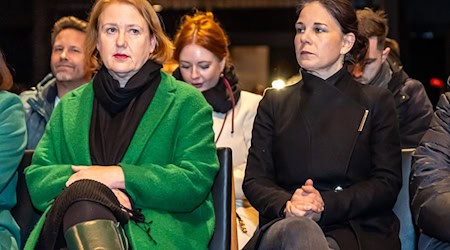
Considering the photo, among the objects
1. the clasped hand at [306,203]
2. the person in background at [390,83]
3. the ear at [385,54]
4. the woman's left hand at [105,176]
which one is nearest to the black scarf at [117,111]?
the woman's left hand at [105,176]

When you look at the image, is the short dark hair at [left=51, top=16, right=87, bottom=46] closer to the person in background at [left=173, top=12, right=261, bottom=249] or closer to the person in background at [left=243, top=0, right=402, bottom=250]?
the person in background at [left=173, top=12, right=261, bottom=249]

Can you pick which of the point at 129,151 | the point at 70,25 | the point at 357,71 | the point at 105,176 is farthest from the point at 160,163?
the point at 70,25

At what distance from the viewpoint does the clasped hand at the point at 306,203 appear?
3074 mm

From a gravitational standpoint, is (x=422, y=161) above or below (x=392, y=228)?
above

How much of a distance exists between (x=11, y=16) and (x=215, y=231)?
267cm

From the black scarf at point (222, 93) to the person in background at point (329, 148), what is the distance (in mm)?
571

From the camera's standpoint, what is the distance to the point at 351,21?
11.1ft

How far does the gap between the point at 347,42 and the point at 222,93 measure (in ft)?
2.57

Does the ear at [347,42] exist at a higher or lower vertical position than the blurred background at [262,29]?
higher

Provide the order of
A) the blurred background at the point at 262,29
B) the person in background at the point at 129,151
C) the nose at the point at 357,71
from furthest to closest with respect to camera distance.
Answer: the blurred background at the point at 262,29 → the nose at the point at 357,71 → the person in background at the point at 129,151

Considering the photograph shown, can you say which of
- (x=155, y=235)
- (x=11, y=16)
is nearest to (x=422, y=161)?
(x=155, y=235)

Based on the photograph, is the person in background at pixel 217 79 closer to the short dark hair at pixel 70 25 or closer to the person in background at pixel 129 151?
the short dark hair at pixel 70 25

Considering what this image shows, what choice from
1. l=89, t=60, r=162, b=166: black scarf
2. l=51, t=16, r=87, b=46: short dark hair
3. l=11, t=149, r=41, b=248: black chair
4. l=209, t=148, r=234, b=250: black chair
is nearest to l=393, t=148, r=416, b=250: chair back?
l=209, t=148, r=234, b=250: black chair

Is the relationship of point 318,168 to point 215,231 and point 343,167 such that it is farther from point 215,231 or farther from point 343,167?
point 215,231
